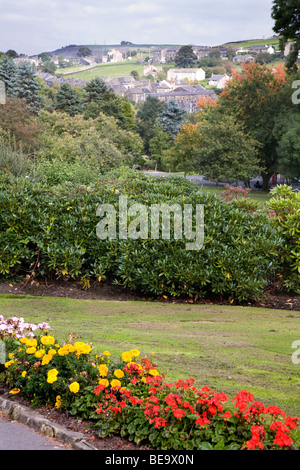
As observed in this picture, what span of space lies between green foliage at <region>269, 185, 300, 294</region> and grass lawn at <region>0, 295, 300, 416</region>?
104 cm

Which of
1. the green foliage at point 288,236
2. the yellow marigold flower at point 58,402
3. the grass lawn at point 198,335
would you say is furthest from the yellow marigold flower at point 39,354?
the green foliage at point 288,236

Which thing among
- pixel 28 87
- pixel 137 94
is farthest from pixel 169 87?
pixel 28 87

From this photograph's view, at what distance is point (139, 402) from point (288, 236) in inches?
234

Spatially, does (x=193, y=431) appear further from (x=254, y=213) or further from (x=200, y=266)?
(x=254, y=213)

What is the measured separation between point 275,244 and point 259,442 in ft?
18.0

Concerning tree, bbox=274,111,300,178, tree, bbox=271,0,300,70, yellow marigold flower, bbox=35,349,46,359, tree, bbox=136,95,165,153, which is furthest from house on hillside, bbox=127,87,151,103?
yellow marigold flower, bbox=35,349,46,359

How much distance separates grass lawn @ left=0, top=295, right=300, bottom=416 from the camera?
440cm

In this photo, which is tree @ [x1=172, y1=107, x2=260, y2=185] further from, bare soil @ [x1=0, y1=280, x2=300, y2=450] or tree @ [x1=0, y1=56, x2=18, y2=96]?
bare soil @ [x1=0, y1=280, x2=300, y2=450]

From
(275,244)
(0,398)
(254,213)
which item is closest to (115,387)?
(0,398)

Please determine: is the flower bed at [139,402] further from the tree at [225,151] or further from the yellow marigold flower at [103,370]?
the tree at [225,151]

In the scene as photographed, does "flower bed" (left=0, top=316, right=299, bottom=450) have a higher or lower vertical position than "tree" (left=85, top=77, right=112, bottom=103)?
lower

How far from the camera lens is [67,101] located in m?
53.6

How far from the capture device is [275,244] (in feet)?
26.9

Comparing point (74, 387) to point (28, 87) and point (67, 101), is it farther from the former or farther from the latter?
point (28, 87)
